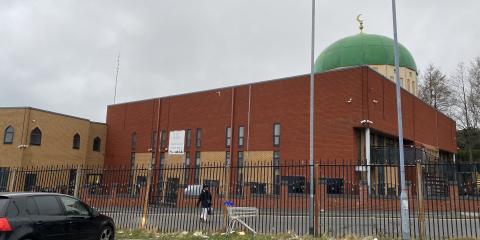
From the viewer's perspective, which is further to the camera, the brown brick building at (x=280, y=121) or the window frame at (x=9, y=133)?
the window frame at (x=9, y=133)

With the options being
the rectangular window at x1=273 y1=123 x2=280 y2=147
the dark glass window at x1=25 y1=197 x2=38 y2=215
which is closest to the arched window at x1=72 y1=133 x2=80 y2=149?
the rectangular window at x1=273 y1=123 x2=280 y2=147

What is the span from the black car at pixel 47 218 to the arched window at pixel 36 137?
32548 millimetres

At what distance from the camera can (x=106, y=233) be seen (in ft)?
40.5

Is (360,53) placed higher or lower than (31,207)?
higher

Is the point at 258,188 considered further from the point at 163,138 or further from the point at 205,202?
the point at 163,138

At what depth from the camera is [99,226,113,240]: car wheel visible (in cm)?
1212

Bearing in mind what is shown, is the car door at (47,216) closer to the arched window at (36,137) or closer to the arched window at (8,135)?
the arched window at (36,137)

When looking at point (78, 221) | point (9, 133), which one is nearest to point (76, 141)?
point (9, 133)

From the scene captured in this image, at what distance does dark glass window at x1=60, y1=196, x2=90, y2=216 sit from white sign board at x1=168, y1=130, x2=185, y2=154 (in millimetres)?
31808

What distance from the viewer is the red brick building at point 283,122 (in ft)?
109

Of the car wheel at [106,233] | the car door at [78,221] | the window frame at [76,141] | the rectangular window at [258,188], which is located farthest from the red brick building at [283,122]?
the car door at [78,221]

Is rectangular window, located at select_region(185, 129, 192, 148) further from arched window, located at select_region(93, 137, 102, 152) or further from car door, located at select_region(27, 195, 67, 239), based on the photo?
car door, located at select_region(27, 195, 67, 239)

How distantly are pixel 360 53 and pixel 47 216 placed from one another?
37035 mm

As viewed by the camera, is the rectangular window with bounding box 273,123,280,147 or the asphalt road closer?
the asphalt road
